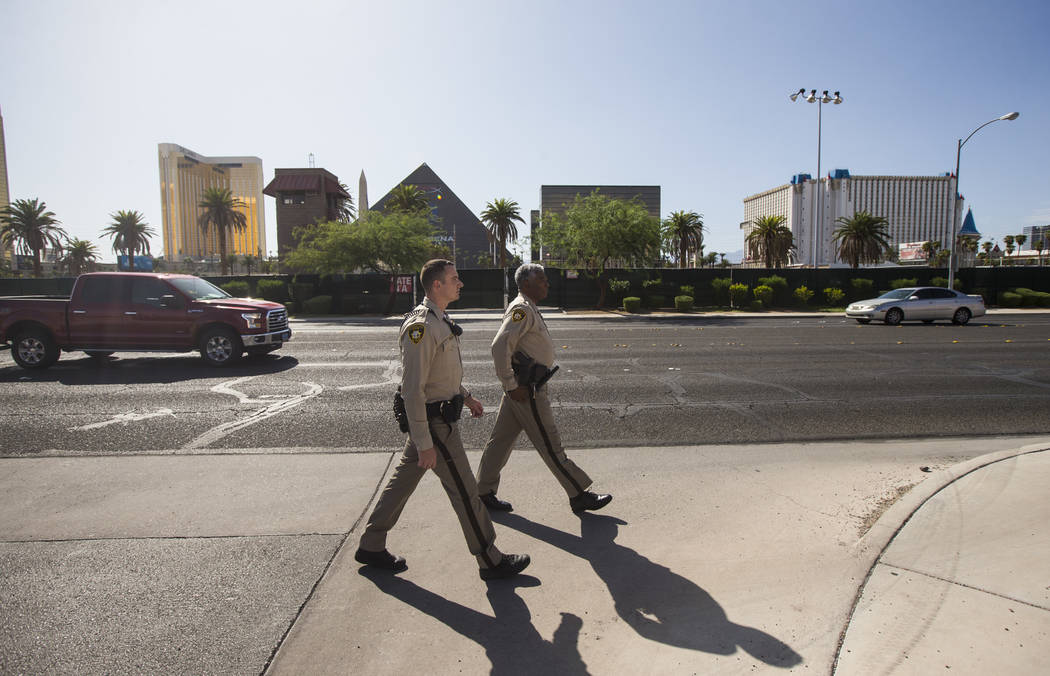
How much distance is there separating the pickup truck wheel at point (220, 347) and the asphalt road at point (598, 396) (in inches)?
15.4

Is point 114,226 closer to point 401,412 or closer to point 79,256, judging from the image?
point 79,256

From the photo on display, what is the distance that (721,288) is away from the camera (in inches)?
1241

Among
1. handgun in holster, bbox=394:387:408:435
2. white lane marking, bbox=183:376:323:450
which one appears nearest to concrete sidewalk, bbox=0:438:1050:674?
handgun in holster, bbox=394:387:408:435

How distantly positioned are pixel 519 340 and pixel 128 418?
5.91 m

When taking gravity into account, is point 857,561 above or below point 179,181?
below

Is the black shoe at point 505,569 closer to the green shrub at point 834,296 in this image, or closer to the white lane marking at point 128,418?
the white lane marking at point 128,418

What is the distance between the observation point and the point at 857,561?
3.46 metres

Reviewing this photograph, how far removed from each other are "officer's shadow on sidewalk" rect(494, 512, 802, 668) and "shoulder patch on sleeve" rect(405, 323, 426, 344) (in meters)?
1.65

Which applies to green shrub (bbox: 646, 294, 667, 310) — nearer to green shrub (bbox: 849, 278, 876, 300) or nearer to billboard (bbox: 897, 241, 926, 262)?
green shrub (bbox: 849, 278, 876, 300)

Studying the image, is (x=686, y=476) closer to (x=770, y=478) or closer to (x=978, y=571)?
(x=770, y=478)

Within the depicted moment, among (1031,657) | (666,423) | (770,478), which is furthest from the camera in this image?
(666,423)

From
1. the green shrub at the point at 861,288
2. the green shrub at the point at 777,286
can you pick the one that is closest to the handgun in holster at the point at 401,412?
the green shrub at the point at 777,286

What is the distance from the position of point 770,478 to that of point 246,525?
13.4ft

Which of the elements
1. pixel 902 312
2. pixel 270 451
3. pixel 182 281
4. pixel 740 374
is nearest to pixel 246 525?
pixel 270 451
